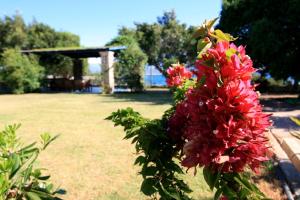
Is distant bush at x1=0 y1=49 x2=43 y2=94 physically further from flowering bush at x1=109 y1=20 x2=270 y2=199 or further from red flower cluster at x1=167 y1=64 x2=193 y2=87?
flowering bush at x1=109 y1=20 x2=270 y2=199

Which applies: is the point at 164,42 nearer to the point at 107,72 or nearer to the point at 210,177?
the point at 107,72

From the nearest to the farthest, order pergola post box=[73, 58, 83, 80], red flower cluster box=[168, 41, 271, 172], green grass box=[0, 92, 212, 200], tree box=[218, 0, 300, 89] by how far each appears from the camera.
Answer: red flower cluster box=[168, 41, 271, 172], green grass box=[0, 92, 212, 200], tree box=[218, 0, 300, 89], pergola post box=[73, 58, 83, 80]

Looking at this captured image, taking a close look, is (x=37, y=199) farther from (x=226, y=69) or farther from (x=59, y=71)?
(x=59, y=71)

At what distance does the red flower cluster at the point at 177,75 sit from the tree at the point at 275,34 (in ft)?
50.3

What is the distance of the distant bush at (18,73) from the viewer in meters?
28.2

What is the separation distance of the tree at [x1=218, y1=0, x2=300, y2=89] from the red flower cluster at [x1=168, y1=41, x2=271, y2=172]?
16813mm

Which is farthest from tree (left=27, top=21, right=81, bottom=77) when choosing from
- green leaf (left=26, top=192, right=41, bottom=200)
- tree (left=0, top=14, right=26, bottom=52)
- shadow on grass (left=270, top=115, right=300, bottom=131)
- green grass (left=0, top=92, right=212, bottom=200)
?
green leaf (left=26, top=192, right=41, bottom=200)

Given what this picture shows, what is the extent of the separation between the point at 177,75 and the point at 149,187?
1343 mm

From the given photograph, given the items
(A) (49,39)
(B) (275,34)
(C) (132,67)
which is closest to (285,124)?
(B) (275,34)

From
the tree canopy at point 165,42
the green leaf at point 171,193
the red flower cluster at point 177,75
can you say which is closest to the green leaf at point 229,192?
the green leaf at point 171,193

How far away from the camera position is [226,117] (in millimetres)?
1243

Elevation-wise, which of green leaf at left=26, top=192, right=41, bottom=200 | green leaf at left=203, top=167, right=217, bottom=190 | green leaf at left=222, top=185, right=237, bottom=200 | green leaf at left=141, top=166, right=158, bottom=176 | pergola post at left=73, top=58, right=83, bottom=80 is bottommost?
green leaf at left=26, top=192, right=41, bottom=200

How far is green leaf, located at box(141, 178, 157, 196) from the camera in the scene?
1.62 meters

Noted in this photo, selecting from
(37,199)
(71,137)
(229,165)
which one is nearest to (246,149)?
(229,165)
